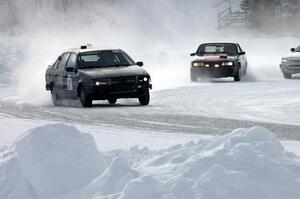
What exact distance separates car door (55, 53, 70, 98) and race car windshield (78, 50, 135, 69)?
56 cm

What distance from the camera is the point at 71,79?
56.1 feet

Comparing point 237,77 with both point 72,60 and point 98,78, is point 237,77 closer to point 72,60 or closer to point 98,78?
point 72,60

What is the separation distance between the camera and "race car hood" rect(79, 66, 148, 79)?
16.4 meters

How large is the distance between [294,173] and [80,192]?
5.36ft

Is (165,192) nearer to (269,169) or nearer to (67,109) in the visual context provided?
(269,169)

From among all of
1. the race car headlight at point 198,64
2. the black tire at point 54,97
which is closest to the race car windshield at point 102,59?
the black tire at point 54,97

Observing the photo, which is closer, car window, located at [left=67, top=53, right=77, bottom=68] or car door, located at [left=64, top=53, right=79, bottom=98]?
car door, located at [left=64, top=53, right=79, bottom=98]

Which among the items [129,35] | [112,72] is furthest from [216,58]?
[129,35]

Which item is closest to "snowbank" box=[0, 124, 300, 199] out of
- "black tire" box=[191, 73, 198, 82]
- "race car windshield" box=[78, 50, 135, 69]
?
"race car windshield" box=[78, 50, 135, 69]

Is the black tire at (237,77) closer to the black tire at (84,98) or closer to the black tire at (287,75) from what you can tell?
the black tire at (287,75)

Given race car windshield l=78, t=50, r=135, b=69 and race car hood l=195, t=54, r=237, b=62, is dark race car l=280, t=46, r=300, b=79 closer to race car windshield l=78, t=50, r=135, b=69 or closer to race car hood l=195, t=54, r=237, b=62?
race car hood l=195, t=54, r=237, b=62

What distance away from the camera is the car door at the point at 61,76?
17625 millimetres

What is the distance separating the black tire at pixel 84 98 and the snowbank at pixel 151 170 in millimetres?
9217

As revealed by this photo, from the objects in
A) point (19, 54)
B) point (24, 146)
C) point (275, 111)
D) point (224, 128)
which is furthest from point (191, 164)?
point (19, 54)
